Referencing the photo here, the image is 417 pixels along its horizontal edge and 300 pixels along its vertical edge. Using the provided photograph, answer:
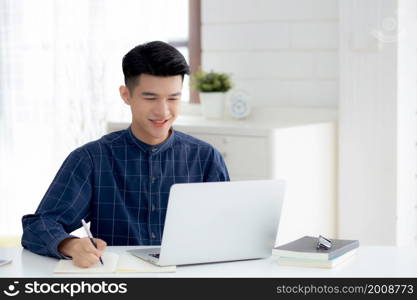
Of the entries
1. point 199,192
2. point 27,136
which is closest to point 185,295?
point 199,192

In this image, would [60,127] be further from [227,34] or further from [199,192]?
[199,192]

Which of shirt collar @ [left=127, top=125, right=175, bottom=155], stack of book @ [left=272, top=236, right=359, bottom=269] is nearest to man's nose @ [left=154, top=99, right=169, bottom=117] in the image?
shirt collar @ [left=127, top=125, right=175, bottom=155]

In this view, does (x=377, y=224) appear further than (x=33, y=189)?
No

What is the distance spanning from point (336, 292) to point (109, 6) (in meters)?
2.84

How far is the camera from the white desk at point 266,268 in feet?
5.74

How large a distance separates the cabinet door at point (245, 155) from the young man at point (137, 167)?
1019mm

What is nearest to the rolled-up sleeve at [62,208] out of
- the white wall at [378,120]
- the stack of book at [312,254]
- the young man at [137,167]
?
the young man at [137,167]

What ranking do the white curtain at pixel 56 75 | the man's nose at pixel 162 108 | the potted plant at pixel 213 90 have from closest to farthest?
the man's nose at pixel 162 108
the potted plant at pixel 213 90
the white curtain at pixel 56 75

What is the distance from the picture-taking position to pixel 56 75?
420 cm

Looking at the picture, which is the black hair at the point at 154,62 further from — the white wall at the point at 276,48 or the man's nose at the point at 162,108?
the white wall at the point at 276,48

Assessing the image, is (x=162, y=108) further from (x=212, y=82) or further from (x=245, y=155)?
(x=212, y=82)

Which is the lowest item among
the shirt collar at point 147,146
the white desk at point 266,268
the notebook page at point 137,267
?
the white desk at point 266,268

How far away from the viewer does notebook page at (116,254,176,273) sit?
5.75 feet

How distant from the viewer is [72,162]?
2.16 meters
